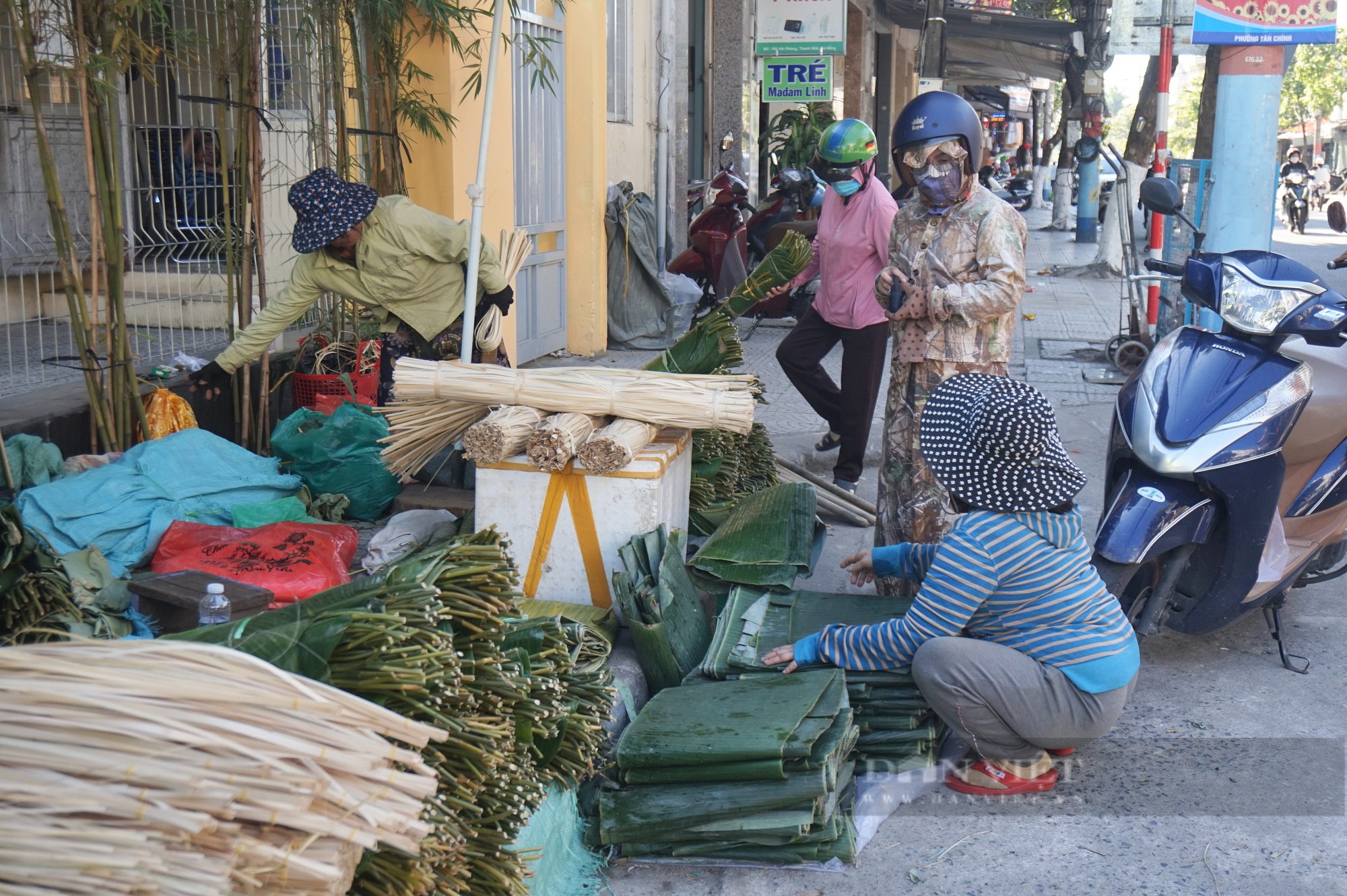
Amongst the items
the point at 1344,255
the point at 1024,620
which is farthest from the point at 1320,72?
the point at 1024,620

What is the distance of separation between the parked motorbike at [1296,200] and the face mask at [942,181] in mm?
24374

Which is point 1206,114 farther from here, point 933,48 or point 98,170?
point 98,170

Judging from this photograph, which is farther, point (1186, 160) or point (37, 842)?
point (1186, 160)

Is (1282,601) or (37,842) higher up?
(37,842)

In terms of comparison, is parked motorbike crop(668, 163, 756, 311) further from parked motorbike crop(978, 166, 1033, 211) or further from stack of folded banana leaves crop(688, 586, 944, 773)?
parked motorbike crop(978, 166, 1033, 211)

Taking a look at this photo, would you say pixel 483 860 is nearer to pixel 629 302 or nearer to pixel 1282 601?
pixel 1282 601

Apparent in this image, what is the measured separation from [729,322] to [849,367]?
1.28 metres

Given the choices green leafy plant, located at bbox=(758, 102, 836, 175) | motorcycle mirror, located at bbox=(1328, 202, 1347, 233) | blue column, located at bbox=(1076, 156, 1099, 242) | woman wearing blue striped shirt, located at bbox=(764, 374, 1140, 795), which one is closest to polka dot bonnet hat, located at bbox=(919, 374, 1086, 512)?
woman wearing blue striped shirt, located at bbox=(764, 374, 1140, 795)

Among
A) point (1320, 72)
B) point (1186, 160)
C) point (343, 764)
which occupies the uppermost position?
point (1320, 72)

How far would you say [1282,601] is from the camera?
4145 millimetres

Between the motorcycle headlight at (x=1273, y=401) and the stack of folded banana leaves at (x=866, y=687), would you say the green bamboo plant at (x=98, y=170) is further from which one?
the motorcycle headlight at (x=1273, y=401)

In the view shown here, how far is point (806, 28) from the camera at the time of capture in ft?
42.9

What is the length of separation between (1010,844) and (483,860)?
136cm

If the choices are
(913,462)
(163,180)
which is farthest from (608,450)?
(163,180)
